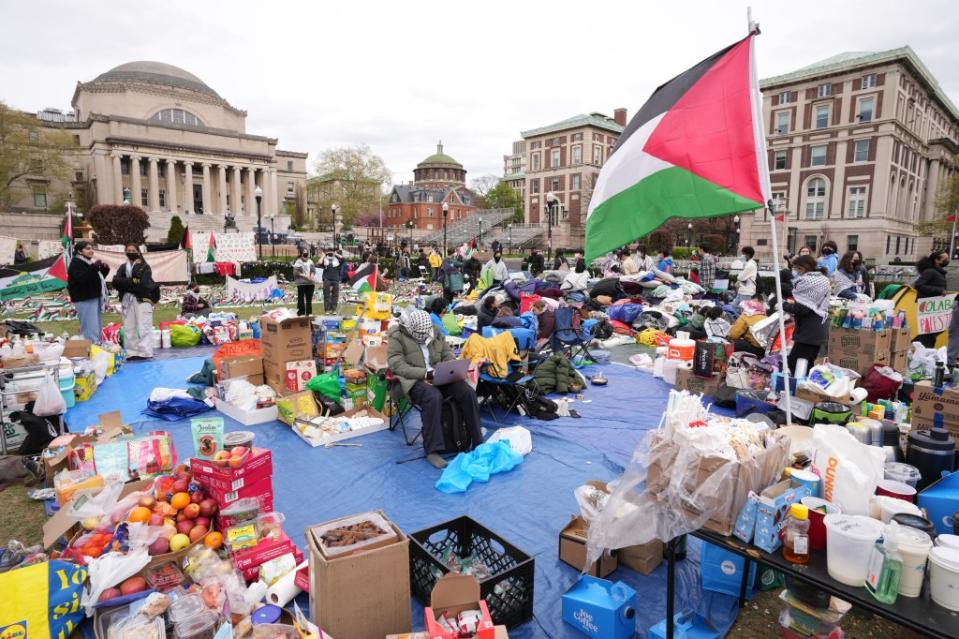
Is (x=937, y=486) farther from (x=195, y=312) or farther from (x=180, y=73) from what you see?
(x=180, y=73)

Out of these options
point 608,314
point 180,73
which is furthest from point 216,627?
point 180,73

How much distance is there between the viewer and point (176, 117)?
61250 millimetres

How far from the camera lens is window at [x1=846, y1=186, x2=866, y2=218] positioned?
4262 cm

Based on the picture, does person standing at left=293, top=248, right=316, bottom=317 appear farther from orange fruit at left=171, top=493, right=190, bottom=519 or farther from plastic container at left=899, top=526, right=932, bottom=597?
plastic container at left=899, top=526, right=932, bottom=597

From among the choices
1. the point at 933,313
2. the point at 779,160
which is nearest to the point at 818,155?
the point at 779,160

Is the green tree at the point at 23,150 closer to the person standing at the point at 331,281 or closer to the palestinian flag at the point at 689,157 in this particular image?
the person standing at the point at 331,281

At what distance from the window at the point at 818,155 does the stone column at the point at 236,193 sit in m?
57.9

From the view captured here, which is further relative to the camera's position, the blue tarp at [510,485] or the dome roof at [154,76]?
the dome roof at [154,76]

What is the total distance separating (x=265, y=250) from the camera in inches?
1614

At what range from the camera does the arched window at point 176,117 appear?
60.1 m

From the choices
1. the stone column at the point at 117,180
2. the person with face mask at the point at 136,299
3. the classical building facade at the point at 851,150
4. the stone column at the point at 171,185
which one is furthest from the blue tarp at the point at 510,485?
the stone column at the point at 171,185

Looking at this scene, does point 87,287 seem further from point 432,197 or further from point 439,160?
point 439,160

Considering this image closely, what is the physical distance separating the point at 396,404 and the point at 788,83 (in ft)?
173

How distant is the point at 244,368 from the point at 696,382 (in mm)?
5880
